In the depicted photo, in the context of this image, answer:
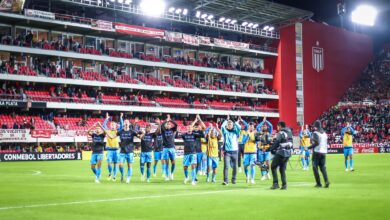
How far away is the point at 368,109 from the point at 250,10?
23.1 meters

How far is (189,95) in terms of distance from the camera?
2992 inches

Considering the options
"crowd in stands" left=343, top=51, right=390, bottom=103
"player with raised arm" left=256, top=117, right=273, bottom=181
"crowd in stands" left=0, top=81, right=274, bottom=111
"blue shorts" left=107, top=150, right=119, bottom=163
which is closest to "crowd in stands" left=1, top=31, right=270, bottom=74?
"crowd in stands" left=0, top=81, right=274, bottom=111

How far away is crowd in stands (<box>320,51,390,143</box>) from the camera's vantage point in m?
72.0

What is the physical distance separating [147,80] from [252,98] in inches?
808

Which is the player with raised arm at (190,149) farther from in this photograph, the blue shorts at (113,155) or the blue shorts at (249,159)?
the blue shorts at (113,155)

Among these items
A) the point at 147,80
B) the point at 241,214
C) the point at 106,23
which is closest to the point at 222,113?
the point at 147,80

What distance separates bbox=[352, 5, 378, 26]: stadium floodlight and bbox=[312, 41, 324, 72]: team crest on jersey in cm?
902

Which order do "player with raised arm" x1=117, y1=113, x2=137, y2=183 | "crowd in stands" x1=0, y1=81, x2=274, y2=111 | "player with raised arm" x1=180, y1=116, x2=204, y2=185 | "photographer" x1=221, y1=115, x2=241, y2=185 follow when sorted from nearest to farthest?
1. "photographer" x1=221, y1=115, x2=241, y2=185
2. "player with raised arm" x1=180, y1=116, x2=204, y2=185
3. "player with raised arm" x1=117, y1=113, x2=137, y2=183
4. "crowd in stands" x1=0, y1=81, x2=274, y2=111

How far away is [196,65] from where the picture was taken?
75.4 metres

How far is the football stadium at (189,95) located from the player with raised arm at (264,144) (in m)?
0.15

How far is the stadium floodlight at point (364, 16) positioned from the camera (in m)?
86.4

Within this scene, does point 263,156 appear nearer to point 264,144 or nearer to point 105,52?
point 264,144

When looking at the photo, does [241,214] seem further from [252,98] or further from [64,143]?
[252,98]

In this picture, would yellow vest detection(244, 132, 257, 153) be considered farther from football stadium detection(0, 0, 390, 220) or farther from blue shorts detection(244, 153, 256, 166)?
blue shorts detection(244, 153, 256, 166)
